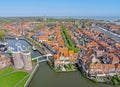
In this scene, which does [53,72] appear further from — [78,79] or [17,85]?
[17,85]

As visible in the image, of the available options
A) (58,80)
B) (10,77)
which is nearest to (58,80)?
(58,80)

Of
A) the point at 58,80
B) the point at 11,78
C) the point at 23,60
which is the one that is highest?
the point at 23,60

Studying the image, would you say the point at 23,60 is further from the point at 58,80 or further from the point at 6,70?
the point at 58,80

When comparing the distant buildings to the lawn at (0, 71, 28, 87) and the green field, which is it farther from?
the lawn at (0, 71, 28, 87)

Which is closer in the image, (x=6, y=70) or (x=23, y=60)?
(x=6, y=70)

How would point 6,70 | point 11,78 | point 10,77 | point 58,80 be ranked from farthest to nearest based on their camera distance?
point 6,70 → point 10,77 → point 58,80 → point 11,78

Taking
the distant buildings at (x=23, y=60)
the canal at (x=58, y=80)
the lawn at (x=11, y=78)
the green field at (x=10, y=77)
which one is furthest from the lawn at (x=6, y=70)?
the canal at (x=58, y=80)

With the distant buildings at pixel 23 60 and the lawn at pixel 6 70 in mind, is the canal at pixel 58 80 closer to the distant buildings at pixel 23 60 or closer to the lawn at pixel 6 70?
the distant buildings at pixel 23 60
